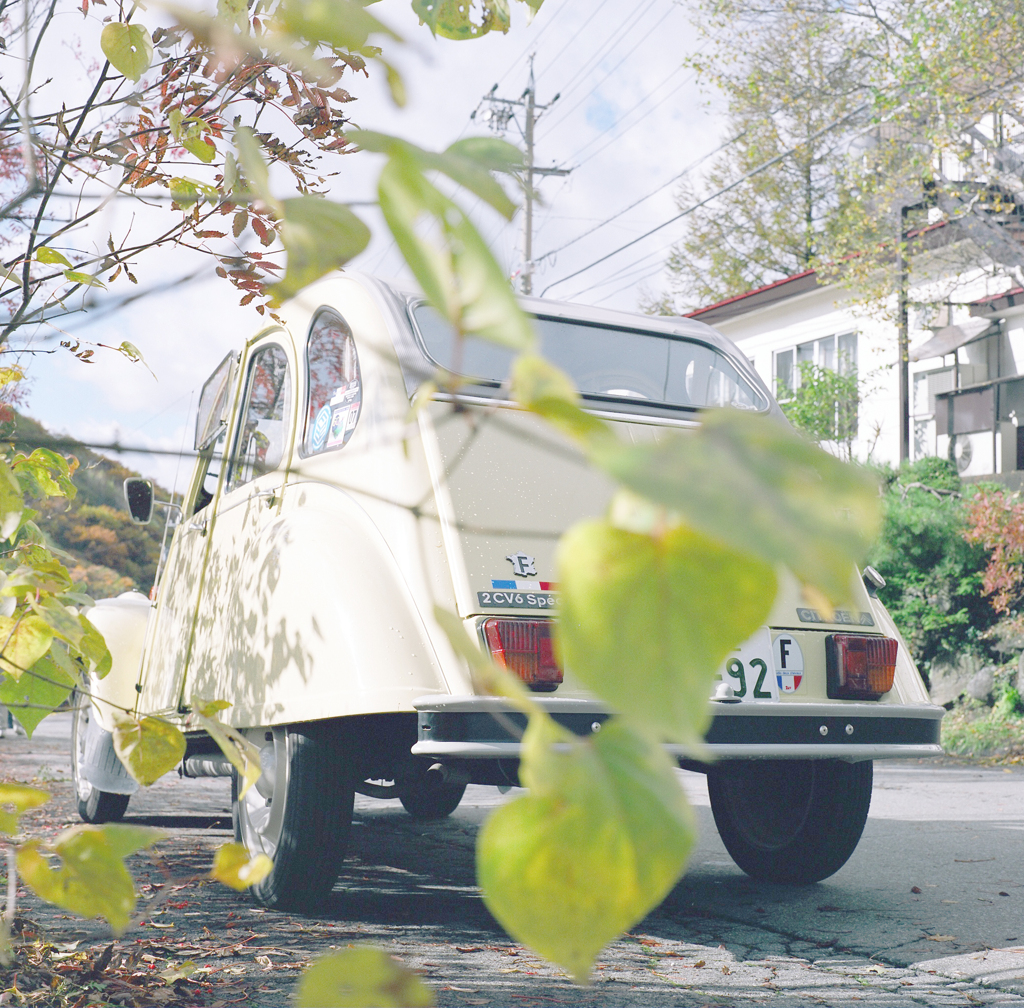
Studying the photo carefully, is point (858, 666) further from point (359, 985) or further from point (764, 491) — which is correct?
point (764, 491)

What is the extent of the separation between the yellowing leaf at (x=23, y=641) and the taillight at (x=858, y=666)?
9.50ft

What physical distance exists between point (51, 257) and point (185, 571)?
3173 millimetres

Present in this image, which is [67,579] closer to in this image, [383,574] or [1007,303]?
[383,574]

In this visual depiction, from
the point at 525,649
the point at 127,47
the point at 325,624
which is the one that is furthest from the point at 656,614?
the point at 325,624

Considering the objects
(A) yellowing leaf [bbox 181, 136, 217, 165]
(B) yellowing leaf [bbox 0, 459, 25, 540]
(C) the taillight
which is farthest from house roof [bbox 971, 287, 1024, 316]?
(B) yellowing leaf [bbox 0, 459, 25, 540]

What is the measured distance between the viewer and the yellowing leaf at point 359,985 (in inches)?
17.9

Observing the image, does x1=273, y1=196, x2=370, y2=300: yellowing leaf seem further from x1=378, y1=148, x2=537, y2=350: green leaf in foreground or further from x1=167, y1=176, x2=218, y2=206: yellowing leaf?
x1=167, y1=176, x2=218, y2=206: yellowing leaf

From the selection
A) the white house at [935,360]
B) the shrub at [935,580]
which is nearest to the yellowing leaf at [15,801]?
the shrub at [935,580]

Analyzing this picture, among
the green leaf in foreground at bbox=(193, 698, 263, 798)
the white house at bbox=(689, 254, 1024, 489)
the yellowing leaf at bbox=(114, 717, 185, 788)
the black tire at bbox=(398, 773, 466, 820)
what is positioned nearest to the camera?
the green leaf in foreground at bbox=(193, 698, 263, 798)

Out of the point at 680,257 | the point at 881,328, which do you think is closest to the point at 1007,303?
the point at 881,328

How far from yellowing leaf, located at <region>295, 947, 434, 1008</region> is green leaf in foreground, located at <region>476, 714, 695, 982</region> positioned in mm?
100

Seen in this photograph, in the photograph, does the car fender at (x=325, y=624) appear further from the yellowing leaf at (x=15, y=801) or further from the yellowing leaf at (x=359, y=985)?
the yellowing leaf at (x=359, y=985)

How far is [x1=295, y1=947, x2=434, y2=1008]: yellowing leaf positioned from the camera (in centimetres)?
45

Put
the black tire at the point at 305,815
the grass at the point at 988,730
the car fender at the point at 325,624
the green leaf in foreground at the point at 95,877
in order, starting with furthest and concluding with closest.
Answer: the grass at the point at 988,730 → the black tire at the point at 305,815 → the car fender at the point at 325,624 → the green leaf in foreground at the point at 95,877
